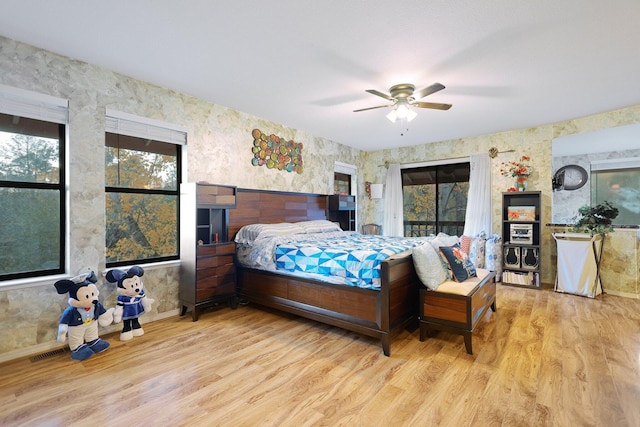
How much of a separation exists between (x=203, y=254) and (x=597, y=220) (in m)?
5.28

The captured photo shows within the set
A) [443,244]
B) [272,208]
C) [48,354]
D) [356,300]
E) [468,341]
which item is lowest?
[48,354]

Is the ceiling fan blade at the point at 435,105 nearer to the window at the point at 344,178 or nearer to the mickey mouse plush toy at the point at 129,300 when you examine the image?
the window at the point at 344,178

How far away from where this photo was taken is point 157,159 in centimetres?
354

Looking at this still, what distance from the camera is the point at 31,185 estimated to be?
2672 mm

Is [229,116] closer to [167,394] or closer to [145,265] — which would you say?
[145,265]

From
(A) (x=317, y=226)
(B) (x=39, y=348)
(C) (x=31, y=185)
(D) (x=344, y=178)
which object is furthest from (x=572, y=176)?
(B) (x=39, y=348)

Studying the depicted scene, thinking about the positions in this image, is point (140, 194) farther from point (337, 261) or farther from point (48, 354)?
point (337, 261)

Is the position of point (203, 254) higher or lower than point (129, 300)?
higher

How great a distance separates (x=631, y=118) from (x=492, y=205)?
202 cm

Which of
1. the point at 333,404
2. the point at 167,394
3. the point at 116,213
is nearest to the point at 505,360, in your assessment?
the point at 333,404

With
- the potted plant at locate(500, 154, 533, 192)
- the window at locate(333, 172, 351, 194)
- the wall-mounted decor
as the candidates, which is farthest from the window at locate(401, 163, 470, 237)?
the wall-mounted decor

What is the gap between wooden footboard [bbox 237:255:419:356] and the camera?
2.57m

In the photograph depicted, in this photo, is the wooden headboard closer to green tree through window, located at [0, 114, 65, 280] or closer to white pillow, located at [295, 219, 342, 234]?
white pillow, located at [295, 219, 342, 234]

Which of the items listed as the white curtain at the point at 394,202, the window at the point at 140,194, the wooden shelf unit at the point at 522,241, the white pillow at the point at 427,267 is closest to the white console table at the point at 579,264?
the wooden shelf unit at the point at 522,241
